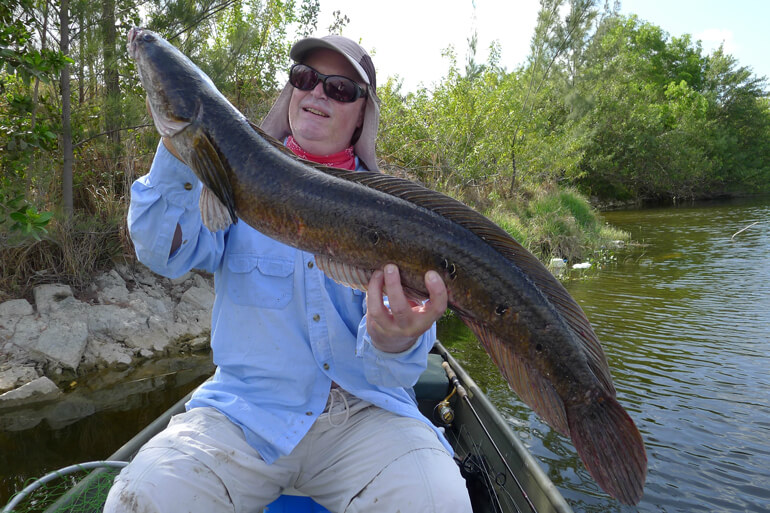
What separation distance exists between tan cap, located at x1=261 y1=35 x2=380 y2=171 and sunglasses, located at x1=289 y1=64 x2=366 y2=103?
0.10m

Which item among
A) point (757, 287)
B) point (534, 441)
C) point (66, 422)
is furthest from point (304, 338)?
point (757, 287)

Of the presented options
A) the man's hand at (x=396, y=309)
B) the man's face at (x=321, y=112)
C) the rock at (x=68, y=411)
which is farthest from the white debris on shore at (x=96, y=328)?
the man's hand at (x=396, y=309)

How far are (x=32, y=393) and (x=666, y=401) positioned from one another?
26.5 ft

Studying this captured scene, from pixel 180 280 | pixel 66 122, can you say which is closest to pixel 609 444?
pixel 180 280

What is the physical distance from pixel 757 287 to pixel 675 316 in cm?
356

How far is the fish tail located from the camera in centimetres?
170

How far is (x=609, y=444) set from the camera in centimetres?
176

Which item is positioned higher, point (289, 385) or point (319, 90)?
point (319, 90)

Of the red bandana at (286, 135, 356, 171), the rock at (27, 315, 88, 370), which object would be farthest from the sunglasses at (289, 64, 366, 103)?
the rock at (27, 315, 88, 370)

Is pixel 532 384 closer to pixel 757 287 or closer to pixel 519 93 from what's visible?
pixel 757 287

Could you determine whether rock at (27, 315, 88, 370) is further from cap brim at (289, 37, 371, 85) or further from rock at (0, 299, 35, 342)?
cap brim at (289, 37, 371, 85)

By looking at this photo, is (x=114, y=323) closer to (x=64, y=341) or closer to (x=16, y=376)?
(x=64, y=341)

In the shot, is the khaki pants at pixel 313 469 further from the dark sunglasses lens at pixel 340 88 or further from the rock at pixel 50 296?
the rock at pixel 50 296

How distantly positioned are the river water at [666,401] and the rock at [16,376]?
776 millimetres
